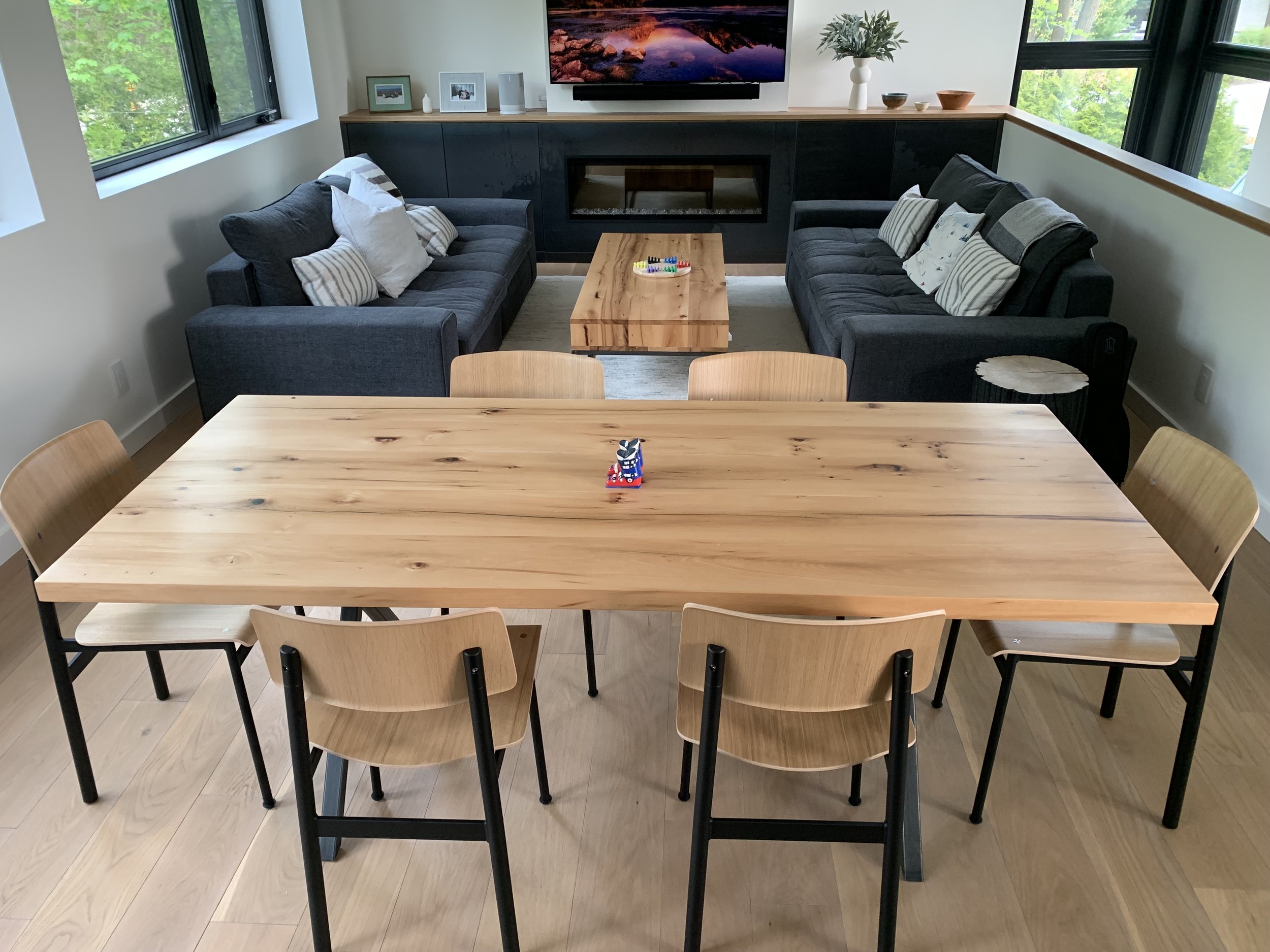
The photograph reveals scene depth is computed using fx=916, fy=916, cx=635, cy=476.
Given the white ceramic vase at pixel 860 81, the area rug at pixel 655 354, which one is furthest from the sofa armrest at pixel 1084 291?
the white ceramic vase at pixel 860 81

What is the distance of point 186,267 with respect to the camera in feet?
13.3

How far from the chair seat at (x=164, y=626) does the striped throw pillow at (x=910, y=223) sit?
12.1ft

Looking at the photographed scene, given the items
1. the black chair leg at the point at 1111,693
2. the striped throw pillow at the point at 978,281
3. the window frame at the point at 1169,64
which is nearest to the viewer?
the black chair leg at the point at 1111,693

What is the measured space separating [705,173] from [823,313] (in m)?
2.34

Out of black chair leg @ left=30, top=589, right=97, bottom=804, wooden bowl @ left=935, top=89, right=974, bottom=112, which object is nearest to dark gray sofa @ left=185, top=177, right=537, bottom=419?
black chair leg @ left=30, top=589, right=97, bottom=804

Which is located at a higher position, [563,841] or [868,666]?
[868,666]

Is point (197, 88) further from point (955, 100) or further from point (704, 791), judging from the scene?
point (704, 791)

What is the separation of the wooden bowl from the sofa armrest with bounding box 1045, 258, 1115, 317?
258cm

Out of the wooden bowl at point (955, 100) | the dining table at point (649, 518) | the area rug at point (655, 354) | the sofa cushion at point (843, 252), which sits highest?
the wooden bowl at point (955, 100)

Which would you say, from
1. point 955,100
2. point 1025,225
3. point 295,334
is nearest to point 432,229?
point 295,334

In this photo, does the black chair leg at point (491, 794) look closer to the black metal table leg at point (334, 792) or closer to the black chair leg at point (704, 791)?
the black chair leg at point (704, 791)

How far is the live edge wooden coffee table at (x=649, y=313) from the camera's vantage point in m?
3.71

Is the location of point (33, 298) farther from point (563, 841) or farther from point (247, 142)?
point (563, 841)

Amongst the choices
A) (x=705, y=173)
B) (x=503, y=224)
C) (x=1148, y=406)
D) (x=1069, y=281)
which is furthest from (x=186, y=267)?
(x=1148, y=406)
